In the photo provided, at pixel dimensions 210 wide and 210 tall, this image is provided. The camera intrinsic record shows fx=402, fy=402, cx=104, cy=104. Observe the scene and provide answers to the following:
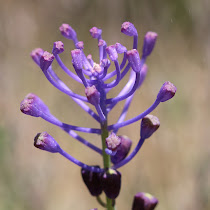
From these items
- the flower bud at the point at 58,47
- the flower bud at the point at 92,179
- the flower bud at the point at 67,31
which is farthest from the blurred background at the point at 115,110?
the flower bud at the point at 58,47

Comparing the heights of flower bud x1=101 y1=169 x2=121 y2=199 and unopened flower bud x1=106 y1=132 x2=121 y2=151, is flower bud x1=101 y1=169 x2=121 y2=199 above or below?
below

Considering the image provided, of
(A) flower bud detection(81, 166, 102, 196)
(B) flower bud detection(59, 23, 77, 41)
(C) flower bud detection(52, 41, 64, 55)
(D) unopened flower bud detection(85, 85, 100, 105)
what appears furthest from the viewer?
(B) flower bud detection(59, 23, 77, 41)

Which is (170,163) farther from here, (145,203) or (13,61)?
(145,203)

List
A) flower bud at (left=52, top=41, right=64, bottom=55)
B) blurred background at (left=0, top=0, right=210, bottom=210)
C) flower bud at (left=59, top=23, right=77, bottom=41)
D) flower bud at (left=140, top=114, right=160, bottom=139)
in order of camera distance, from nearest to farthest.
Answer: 1. flower bud at (left=52, top=41, right=64, bottom=55)
2. flower bud at (left=140, top=114, right=160, bottom=139)
3. flower bud at (left=59, top=23, right=77, bottom=41)
4. blurred background at (left=0, top=0, right=210, bottom=210)

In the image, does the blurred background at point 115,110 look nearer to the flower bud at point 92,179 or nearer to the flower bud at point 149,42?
the flower bud at point 149,42

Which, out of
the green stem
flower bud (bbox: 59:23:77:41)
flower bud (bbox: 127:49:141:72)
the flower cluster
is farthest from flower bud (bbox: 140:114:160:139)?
flower bud (bbox: 59:23:77:41)

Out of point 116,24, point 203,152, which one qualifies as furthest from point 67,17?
point 203,152

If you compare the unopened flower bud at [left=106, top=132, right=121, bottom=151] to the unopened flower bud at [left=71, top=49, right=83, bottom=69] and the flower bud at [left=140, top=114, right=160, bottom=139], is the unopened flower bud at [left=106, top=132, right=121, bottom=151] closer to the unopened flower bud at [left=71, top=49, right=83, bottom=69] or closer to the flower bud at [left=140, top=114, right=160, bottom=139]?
the flower bud at [left=140, top=114, right=160, bottom=139]

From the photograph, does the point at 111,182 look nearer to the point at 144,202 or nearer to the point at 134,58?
the point at 144,202
